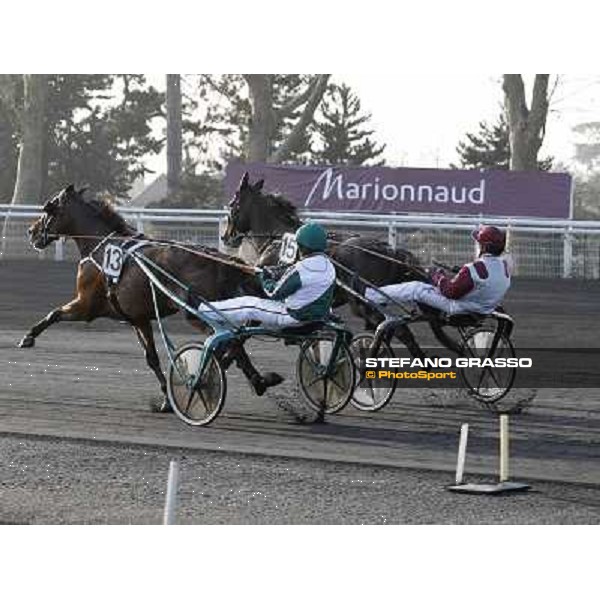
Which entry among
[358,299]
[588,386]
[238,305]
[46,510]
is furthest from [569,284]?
[46,510]

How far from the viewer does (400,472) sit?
1067 cm

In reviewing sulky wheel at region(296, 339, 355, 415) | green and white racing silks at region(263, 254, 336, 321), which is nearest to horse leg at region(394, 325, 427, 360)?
sulky wheel at region(296, 339, 355, 415)

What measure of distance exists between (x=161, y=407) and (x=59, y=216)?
2.51 meters

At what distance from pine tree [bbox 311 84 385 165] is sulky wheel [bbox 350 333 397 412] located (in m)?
28.9

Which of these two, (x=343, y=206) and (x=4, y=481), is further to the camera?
(x=343, y=206)

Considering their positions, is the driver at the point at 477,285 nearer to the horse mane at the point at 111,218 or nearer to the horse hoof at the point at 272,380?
the horse hoof at the point at 272,380

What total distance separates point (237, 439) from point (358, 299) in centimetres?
277

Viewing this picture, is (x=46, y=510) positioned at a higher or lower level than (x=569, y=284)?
lower

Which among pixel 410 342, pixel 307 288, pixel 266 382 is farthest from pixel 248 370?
pixel 410 342

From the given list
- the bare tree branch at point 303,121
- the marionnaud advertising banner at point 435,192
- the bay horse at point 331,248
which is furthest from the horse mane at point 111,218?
the bare tree branch at point 303,121

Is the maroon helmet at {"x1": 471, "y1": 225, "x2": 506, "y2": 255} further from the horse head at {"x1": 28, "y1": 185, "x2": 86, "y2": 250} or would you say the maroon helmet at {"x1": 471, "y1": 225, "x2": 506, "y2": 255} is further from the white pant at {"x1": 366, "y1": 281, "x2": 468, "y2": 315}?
the horse head at {"x1": 28, "y1": 185, "x2": 86, "y2": 250}

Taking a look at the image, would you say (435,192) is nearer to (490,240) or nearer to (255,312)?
(490,240)

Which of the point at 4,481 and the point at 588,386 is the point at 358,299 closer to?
the point at 588,386
